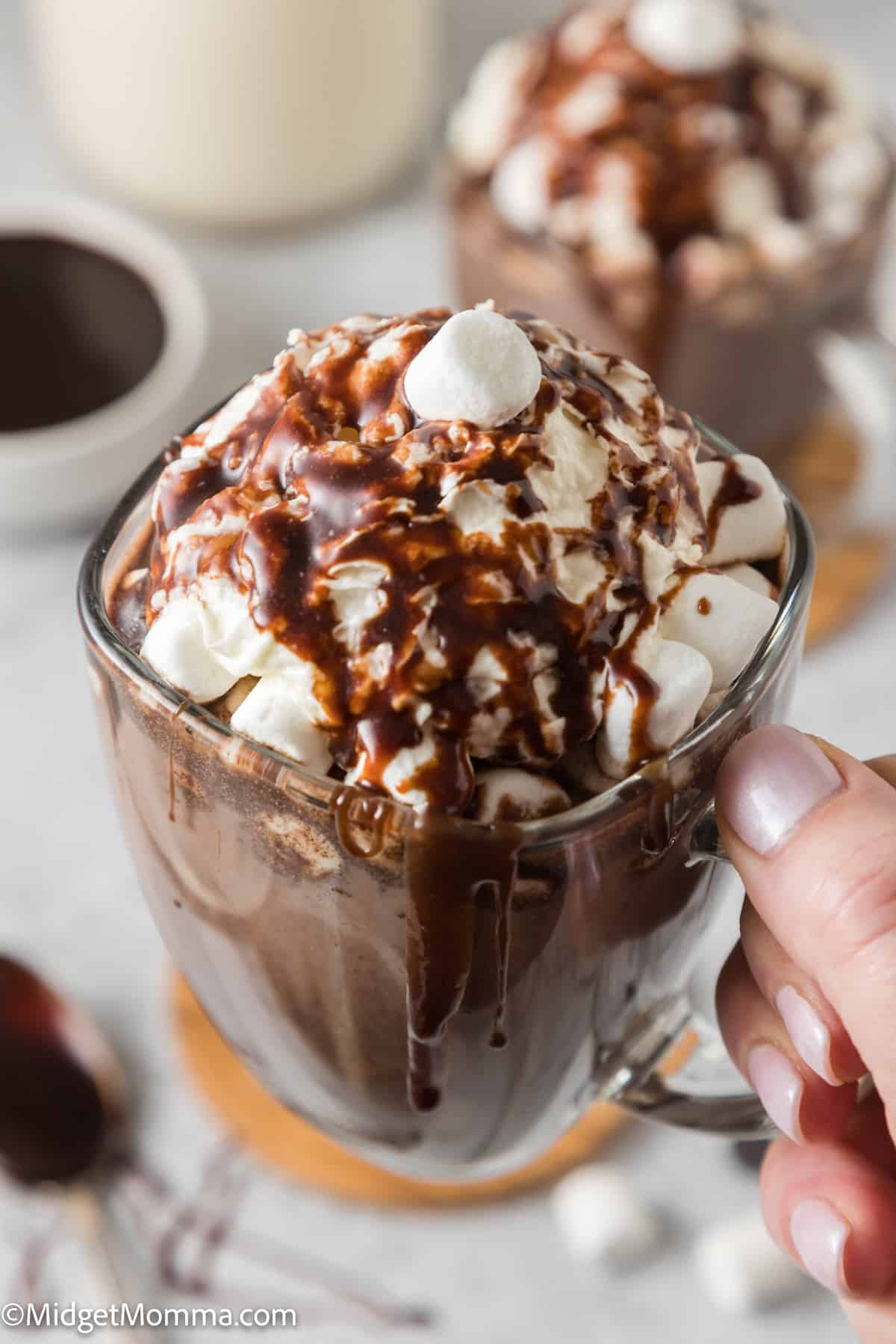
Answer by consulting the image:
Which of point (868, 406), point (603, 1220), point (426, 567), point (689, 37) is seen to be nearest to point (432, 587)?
point (426, 567)

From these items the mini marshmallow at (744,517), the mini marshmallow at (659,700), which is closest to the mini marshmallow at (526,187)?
the mini marshmallow at (744,517)

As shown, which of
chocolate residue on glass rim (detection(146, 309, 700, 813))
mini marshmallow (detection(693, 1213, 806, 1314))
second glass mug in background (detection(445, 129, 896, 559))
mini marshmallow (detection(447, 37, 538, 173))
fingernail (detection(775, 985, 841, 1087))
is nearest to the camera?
chocolate residue on glass rim (detection(146, 309, 700, 813))

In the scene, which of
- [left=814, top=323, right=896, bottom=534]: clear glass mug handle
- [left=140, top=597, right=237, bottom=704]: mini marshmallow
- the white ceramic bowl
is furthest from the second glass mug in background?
[left=140, top=597, right=237, bottom=704]: mini marshmallow

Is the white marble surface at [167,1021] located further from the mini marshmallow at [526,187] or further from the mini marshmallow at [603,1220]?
the mini marshmallow at [526,187]

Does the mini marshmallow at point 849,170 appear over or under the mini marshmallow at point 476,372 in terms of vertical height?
under

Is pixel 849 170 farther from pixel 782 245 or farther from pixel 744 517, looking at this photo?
pixel 744 517

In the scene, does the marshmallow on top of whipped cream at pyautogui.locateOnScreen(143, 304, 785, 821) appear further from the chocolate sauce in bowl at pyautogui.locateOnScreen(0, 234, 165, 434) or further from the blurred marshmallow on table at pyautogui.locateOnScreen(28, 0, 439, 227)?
the blurred marshmallow on table at pyautogui.locateOnScreen(28, 0, 439, 227)
